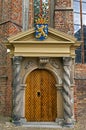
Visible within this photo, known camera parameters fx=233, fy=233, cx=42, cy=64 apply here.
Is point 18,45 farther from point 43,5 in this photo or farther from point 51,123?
point 43,5

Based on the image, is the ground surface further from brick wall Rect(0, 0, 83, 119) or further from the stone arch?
the stone arch

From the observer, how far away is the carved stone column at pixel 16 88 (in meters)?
9.71

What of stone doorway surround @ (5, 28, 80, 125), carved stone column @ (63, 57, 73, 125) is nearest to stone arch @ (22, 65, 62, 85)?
stone doorway surround @ (5, 28, 80, 125)

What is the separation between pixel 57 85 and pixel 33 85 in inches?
42.2

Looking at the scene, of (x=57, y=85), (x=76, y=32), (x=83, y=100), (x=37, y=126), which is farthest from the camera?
(x=76, y=32)

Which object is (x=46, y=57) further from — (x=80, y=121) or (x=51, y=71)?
(x=80, y=121)

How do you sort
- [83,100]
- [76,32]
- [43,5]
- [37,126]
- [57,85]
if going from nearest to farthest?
[37,126], [57,85], [83,100], [76,32], [43,5]

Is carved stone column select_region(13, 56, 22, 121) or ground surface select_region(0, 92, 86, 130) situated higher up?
carved stone column select_region(13, 56, 22, 121)

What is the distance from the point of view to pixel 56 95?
1027 centimetres

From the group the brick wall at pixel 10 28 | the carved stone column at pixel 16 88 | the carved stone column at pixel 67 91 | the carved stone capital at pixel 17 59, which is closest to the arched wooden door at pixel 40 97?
the carved stone column at pixel 16 88

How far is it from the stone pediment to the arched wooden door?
982 millimetres

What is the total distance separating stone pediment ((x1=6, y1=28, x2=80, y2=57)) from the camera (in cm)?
981

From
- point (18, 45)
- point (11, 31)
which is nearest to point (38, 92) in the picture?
point (18, 45)

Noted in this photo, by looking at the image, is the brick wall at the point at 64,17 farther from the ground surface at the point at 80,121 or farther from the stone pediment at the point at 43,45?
the ground surface at the point at 80,121
